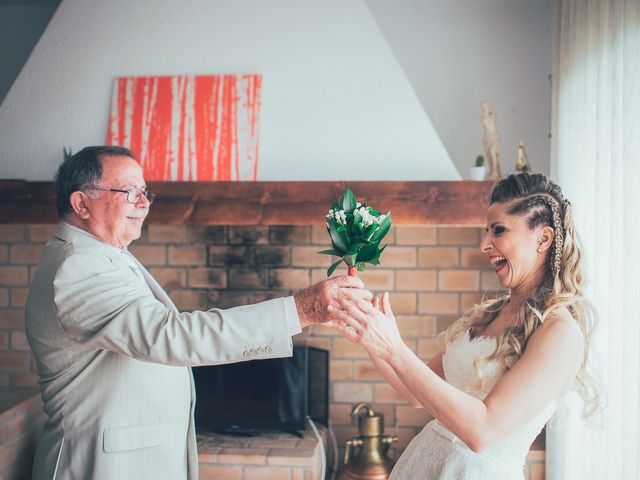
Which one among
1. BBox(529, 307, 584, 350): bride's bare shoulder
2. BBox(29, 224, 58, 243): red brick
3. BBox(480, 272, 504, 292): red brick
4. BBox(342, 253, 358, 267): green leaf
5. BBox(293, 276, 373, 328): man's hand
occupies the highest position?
BBox(29, 224, 58, 243): red brick

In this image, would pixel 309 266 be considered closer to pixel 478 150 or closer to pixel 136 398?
pixel 478 150

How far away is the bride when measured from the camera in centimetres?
145

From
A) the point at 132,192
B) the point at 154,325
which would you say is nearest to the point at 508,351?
the point at 154,325

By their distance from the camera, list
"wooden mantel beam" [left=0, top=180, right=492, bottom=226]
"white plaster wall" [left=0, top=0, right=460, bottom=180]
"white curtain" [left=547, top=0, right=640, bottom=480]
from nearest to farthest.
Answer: "white curtain" [left=547, top=0, right=640, bottom=480] → "wooden mantel beam" [left=0, top=180, right=492, bottom=226] → "white plaster wall" [left=0, top=0, right=460, bottom=180]

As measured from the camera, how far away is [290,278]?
11.3 feet

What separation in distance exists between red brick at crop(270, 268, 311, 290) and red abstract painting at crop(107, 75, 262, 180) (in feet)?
2.01

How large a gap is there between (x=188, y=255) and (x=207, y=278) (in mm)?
171

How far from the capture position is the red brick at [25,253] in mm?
3500

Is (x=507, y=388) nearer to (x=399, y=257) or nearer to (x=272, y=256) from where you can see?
(x=399, y=257)

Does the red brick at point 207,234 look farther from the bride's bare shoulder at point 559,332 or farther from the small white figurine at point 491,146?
the bride's bare shoulder at point 559,332

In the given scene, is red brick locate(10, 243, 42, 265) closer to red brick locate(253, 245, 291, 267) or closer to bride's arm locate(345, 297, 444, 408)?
red brick locate(253, 245, 291, 267)

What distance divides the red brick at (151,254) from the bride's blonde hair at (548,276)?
88.9 inches

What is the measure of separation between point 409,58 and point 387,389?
6.29ft

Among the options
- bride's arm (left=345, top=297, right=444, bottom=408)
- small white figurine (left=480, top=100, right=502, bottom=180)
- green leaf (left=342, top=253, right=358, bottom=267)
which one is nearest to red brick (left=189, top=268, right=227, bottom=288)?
small white figurine (left=480, top=100, right=502, bottom=180)
